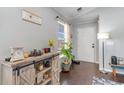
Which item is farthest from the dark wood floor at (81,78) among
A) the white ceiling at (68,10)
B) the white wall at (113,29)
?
the white ceiling at (68,10)

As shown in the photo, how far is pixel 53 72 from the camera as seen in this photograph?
8.91 feet

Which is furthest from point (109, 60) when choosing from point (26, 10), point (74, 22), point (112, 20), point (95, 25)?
point (26, 10)

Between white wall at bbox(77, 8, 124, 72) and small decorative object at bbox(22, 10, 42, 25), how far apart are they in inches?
104

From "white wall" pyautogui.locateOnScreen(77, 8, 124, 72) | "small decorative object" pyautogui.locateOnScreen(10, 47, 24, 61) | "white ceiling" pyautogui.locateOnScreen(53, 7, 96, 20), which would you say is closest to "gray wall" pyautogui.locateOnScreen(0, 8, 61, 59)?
"small decorative object" pyautogui.locateOnScreen(10, 47, 24, 61)

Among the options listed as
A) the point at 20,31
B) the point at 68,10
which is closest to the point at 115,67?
the point at 68,10

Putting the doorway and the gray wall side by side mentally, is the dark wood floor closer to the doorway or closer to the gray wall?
the gray wall

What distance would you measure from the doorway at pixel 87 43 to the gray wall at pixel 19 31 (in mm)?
3308

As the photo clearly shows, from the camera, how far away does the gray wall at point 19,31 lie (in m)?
1.70

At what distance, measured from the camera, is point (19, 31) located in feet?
6.61

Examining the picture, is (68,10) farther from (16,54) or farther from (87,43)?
(16,54)

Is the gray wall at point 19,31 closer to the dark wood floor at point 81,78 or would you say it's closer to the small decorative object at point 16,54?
the small decorative object at point 16,54

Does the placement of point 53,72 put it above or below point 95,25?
below

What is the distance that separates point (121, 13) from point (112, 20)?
355 millimetres
